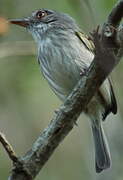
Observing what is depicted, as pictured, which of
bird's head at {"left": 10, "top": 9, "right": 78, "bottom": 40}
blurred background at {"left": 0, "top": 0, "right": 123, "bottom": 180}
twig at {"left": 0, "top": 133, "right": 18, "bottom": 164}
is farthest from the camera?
blurred background at {"left": 0, "top": 0, "right": 123, "bottom": 180}

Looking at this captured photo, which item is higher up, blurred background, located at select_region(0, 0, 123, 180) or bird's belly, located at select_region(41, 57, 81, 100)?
bird's belly, located at select_region(41, 57, 81, 100)

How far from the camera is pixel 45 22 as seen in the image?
16.4 feet

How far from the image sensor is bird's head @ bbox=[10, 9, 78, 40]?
15.8 ft

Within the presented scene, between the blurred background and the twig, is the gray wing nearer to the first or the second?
the blurred background

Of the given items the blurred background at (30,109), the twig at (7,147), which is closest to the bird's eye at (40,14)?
the blurred background at (30,109)

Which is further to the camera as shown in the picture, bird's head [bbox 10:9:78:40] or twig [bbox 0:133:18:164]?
bird's head [bbox 10:9:78:40]

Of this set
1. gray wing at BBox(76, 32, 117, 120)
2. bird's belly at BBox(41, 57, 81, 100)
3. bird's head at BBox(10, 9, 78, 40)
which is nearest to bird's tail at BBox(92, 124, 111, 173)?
gray wing at BBox(76, 32, 117, 120)

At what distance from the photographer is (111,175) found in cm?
439

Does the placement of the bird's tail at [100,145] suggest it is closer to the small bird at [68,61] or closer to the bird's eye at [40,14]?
the small bird at [68,61]

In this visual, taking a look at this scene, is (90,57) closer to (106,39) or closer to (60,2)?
(60,2)

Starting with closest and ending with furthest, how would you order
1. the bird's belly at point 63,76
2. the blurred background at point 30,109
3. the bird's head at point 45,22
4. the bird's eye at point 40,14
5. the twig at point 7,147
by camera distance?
the twig at point 7,147
the bird's belly at point 63,76
the bird's head at point 45,22
the bird's eye at point 40,14
the blurred background at point 30,109

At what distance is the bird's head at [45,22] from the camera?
15.8 feet

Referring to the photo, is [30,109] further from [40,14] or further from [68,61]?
[68,61]

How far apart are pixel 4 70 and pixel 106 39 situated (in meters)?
3.14
